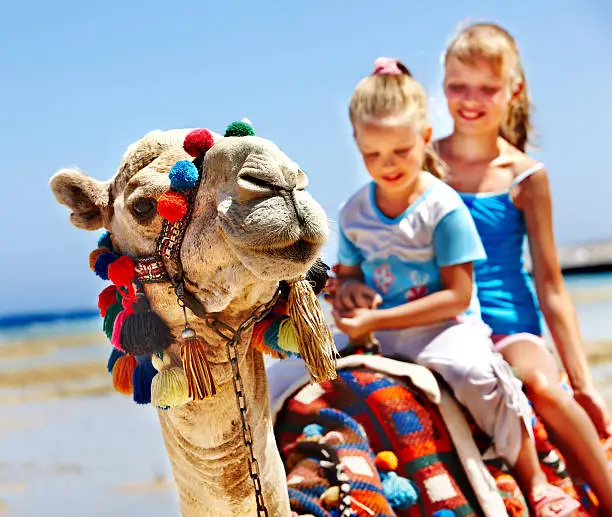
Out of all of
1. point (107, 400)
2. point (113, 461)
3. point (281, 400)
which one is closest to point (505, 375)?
point (281, 400)

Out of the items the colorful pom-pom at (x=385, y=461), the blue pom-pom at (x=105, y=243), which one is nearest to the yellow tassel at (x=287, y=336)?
the blue pom-pom at (x=105, y=243)

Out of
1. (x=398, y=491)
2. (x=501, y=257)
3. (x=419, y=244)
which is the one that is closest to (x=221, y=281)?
(x=398, y=491)

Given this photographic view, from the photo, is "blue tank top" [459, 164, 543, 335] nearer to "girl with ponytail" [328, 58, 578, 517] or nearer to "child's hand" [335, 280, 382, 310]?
"girl with ponytail" [328, 58, 578, 517]

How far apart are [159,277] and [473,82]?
2.53 meters

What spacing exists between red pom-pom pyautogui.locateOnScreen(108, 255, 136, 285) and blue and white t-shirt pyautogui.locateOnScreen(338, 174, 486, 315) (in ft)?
5.22

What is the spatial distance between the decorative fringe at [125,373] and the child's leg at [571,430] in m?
1.72

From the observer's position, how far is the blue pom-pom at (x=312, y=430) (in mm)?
2916

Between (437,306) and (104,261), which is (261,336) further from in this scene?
(437,306)

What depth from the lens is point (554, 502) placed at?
3104 mm

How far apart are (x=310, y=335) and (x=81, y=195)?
67 cm

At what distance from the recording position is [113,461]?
1096 centimetres

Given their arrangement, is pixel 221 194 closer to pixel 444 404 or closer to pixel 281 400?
pixel 281 400

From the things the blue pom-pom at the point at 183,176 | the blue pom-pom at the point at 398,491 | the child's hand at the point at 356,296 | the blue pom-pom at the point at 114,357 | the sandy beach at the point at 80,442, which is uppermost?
the blue pom-pom at the point at 183,176

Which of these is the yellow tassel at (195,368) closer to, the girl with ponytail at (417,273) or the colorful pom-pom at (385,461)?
the colorful pom-pom at (385,461)
